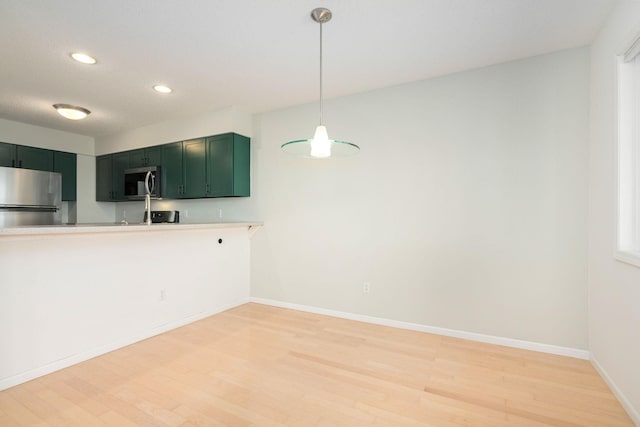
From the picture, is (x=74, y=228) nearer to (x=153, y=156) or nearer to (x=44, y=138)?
(x=153, y=156)

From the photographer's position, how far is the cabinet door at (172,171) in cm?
427

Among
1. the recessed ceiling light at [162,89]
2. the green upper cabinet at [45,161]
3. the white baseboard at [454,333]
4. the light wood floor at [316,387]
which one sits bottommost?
the light wood floor at [316,387]

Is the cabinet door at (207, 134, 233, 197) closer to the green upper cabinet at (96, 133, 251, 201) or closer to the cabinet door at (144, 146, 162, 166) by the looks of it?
the green upper cabinet at (96, 133, 251, 201)

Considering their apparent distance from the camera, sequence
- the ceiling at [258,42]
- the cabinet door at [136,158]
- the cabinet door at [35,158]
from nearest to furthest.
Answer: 1. the ceiling at [258,42]
2. the cabinet door at [35,158]
3. the cabinet door at [136,158]

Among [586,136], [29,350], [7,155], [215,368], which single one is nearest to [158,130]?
[7,155]

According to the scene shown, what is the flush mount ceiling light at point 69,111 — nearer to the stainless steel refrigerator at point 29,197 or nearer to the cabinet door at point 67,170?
the stainless steel refrigerator at point 29,197

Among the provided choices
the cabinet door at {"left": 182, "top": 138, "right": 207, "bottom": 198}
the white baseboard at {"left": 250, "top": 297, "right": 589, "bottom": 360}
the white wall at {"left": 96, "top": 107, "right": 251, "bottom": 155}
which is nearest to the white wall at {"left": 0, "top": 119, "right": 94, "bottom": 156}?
the white wall at {"left": 96, "top": 107, "right": 251, "bottom": 155}

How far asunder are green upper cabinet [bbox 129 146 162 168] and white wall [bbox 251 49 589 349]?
1952 millimetres

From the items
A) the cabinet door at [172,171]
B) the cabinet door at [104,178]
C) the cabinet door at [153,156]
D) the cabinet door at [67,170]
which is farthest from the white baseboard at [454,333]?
the cabinet door at [67,170]

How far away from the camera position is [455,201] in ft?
9.46

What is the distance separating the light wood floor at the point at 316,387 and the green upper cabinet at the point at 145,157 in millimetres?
2715

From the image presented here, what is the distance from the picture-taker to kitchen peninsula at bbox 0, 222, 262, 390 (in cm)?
205

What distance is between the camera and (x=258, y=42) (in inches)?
95.1

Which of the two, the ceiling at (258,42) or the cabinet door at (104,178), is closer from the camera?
the ceiling at (258,42)
